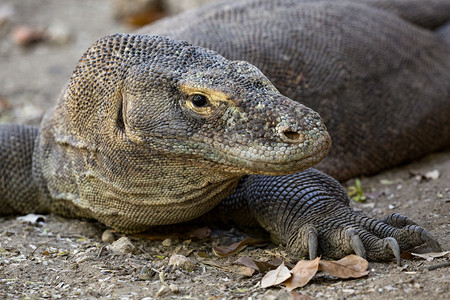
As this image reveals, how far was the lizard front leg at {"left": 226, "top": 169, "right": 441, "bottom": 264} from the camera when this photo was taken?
3.27 metres

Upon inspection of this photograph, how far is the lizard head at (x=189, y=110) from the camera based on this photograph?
2.92 m

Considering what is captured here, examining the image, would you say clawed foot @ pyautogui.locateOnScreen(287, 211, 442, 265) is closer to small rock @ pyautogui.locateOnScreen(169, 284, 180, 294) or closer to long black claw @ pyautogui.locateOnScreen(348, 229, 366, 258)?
long black claw @ pyautogui.locateOnScreen(348, 229, 366, 258)

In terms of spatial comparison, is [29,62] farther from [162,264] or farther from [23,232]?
[162,264]

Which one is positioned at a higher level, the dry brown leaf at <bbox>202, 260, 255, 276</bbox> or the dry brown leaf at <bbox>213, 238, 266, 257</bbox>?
the dry brown leaf at <bbox>202, 260, 255, 276</bbox>

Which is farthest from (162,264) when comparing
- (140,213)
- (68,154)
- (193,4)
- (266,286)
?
(193,4)

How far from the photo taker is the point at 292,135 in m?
2.92

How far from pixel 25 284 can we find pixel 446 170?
3.40 meters

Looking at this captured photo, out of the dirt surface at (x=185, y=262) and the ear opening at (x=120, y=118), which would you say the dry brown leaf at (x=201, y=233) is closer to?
the dirt surface at (x=185, y=262)

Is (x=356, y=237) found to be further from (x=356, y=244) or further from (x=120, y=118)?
(x=120, y=118)

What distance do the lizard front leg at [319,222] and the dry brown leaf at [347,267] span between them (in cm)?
7

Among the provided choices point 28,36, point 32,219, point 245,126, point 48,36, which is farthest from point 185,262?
point 48,36

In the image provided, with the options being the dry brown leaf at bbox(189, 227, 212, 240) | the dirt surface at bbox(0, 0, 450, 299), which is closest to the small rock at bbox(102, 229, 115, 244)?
the dirt surface at bbox(0, 0, 450, 299)

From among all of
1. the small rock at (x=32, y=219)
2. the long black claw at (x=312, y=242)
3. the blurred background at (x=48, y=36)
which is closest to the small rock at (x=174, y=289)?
the long black claw at (x=312, y=242)

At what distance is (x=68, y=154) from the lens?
12.7ft
